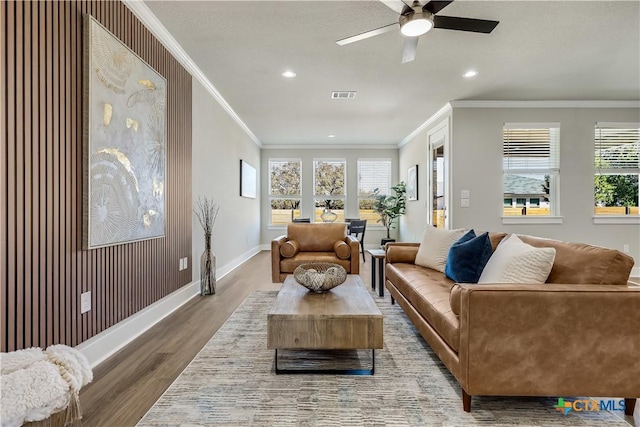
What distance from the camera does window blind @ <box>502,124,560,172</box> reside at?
475 cm

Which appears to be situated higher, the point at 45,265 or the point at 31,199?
the point at 31,199

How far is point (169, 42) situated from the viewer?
2.95 meters

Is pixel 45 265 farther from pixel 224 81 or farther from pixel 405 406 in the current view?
pixel 224 81

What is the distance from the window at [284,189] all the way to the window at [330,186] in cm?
45

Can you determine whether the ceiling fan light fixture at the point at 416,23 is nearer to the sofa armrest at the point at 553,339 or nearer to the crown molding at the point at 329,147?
the sofa armrest at the point at 553,339

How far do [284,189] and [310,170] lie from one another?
0.81 m

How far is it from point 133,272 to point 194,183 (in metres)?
1.47

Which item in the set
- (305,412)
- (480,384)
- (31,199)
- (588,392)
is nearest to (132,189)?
(31,199)

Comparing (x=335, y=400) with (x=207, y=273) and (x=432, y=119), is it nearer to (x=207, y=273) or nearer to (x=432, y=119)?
(x=207, y=273)

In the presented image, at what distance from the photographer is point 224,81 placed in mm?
3893

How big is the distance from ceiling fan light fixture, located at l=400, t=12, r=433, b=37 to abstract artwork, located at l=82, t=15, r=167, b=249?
2.00 metres

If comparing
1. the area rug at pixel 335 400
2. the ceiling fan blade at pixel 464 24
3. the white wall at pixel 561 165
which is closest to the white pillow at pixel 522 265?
the area rug at pixel 335 400

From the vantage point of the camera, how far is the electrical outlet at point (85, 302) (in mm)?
1945

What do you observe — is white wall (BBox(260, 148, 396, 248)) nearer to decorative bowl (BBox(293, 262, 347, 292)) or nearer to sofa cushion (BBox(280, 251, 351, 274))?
sofa cushion (BBox(280, 251, 351, 274))
